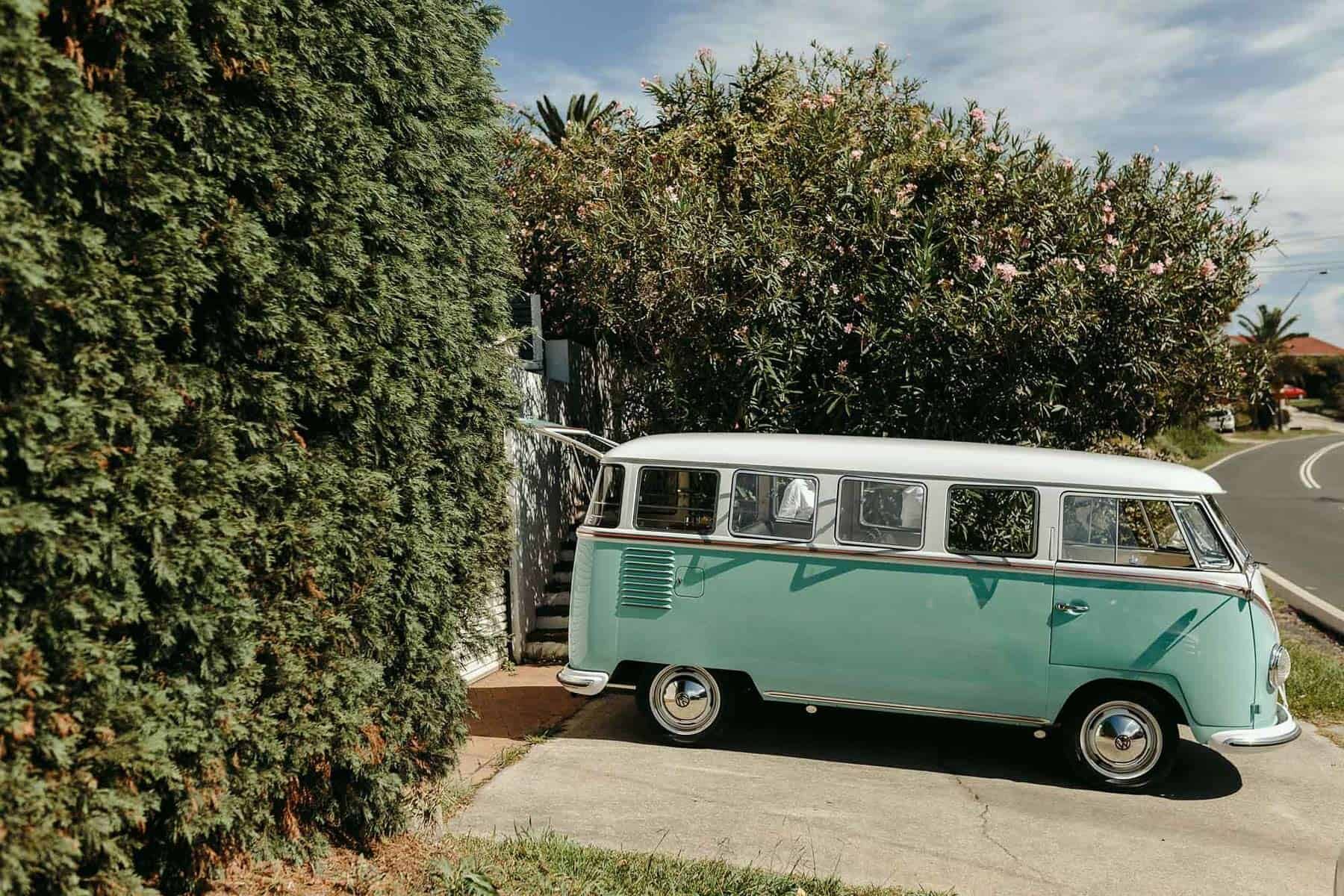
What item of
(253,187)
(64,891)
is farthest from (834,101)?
(64,891)

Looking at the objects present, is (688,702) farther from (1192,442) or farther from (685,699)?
(1192,442)

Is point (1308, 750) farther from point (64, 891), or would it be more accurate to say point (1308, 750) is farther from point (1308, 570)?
point (1308, 570)

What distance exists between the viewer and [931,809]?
641cm

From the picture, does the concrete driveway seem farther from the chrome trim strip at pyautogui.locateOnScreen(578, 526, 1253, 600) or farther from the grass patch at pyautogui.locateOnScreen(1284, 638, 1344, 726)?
the chrome trim strip at pyautogui.locateOnScreen(578, 526, 1253, 600)

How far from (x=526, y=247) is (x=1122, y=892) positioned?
10492 mm

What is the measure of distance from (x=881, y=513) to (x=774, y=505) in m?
0.76

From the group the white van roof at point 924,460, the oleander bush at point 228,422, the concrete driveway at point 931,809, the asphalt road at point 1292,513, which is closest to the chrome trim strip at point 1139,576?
the white van roof at point 924,460

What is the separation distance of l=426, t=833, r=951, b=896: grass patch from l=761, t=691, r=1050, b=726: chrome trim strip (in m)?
1.97

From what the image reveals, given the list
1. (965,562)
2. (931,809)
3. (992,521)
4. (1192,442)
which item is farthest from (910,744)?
(1192,442)

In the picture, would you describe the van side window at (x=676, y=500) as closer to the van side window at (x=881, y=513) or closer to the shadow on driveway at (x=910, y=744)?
the van side window at (x=881, y=513)

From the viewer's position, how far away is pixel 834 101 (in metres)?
10.7

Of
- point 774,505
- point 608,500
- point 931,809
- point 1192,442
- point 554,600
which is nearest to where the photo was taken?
point 931,809

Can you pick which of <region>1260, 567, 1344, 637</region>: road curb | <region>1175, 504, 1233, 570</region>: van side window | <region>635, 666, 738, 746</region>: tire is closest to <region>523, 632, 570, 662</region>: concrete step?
<region>635, 666, 738, 746</region>: tire

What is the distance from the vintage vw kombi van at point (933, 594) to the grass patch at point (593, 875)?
2.07m
